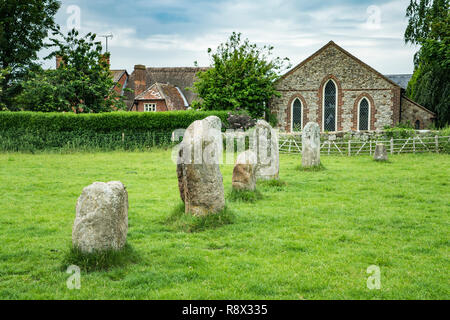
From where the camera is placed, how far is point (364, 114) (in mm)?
32938

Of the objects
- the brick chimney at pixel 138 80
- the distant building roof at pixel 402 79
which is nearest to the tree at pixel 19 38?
the brick chimney at pixel 138 80

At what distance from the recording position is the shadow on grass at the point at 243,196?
10.3 m

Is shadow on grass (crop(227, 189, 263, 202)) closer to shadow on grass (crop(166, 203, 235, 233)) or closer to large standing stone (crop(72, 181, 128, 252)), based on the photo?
shadow on grass (crop(166, 203, 235, 233))

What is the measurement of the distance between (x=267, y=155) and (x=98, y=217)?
777 cm

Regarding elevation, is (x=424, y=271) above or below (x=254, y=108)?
below

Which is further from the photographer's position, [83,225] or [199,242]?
[199,242]

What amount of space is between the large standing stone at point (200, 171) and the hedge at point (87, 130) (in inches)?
659

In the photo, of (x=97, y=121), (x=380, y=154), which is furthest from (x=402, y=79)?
(x=97, y=121)

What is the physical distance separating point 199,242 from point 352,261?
2.59m

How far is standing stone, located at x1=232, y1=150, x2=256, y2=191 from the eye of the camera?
10211 mm

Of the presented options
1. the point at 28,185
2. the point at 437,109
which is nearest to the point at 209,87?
the point at 437,109
